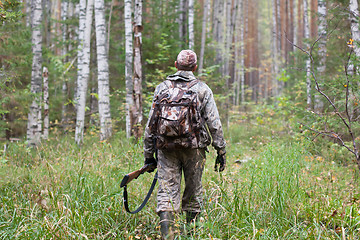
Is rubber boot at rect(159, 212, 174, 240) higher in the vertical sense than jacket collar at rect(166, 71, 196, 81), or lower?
lower

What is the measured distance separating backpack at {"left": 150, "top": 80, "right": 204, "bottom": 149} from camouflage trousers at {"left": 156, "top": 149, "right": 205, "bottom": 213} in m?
0.22

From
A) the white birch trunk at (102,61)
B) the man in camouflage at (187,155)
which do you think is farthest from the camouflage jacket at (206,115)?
the white birch trunk at (102,61)

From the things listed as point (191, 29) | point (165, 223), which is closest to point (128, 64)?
point (191, 29)

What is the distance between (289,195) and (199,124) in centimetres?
164

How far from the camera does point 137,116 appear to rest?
765cm

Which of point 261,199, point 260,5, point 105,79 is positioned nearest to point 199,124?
point 261,199

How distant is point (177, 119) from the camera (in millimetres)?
3273

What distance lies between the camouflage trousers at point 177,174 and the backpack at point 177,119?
0.74ft

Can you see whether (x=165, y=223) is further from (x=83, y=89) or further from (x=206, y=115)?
(x=83, y=89)

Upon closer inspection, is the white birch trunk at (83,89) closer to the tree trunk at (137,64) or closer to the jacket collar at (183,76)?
the tree trunk at (137,64)

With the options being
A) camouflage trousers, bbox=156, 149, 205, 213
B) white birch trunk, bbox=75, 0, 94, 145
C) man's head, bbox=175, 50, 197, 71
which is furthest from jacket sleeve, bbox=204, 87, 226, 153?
white birch trunk, bbox=75, 0, 94, 145

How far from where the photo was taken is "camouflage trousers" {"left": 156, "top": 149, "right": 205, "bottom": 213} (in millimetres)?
3547

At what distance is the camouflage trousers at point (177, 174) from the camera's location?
3547 mm

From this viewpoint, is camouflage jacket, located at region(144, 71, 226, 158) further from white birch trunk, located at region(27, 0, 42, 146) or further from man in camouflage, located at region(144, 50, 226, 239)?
white birch trunk, located at region(27, 0, 42, 146)
